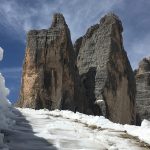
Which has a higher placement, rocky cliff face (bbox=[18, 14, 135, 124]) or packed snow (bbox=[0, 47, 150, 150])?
rocky cliff face (bbox=[18, 14, 135, 124])

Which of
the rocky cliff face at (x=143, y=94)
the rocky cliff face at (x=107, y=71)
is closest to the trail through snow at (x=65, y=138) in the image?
the rocky cliff face at (x=107, y=71)

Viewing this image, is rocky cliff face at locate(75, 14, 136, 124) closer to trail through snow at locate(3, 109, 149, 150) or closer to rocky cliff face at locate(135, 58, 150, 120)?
rocky cliff face at locate(135, 58, 150, 120)

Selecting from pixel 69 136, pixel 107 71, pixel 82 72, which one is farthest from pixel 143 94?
pixel 69 136

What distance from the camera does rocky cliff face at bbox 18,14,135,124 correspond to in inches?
1478

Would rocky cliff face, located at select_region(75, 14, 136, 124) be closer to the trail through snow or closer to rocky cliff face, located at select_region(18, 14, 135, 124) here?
rocky cliff face, located at select_region(18, 14, 135, 124)

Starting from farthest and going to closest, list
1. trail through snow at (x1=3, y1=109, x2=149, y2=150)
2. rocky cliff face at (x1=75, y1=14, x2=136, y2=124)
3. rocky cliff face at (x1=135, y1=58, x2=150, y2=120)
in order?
rocky cliff face at (x1=135, y1=58, x2=150, y2=120) → rocky cliff face at (x1=75, y1=14, x2=136, y2=124) → trail through snow at (x1=3, y1=109, x2=149, y2=150)

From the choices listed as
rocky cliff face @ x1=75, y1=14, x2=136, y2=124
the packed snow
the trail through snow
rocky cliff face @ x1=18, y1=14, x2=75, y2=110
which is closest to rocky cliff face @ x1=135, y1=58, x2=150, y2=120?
rocky cliff face @ x1=75, y1=14, x2=136, y2=124

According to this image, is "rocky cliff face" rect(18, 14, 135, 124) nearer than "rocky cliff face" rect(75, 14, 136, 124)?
Yes

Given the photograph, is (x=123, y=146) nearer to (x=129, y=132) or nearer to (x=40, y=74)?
(x=129, y=132)

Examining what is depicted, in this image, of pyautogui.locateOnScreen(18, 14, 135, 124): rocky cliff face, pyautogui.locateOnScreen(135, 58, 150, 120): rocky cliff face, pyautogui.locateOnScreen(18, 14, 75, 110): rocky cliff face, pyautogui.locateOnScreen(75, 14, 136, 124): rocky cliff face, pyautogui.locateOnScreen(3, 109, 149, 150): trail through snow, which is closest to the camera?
pyautogui.locateOnScreen(3, 109, 149, 150): trail through snow

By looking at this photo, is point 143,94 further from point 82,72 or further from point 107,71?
point 107,71

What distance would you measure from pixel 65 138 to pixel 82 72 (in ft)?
113

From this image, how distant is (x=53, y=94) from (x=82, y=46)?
470 inches

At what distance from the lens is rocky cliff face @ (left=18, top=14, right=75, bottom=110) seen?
37031 mm
